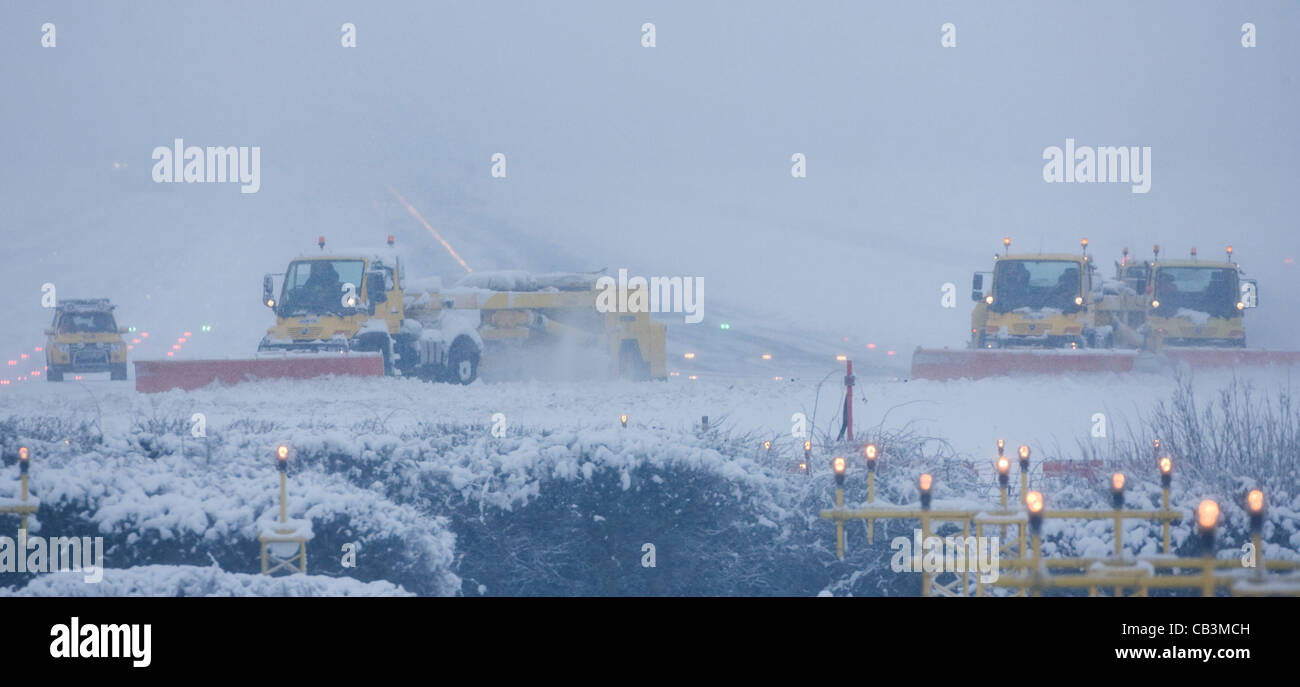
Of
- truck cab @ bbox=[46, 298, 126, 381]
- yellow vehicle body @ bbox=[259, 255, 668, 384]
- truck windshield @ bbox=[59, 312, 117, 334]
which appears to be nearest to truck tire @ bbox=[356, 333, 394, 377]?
yellow vehicle body @ bbox=[259, 255, 668, 384]

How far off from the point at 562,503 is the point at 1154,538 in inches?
182

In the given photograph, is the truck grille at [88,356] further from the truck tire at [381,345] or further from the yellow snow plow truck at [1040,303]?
the yellow snow plow truck at [1040,303]

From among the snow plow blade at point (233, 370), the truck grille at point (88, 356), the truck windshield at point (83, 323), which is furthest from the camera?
the truck windshield at point (83, 323)

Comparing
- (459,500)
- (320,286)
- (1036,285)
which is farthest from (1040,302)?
(459,500)

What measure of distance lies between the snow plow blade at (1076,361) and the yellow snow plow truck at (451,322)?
5.33 metres

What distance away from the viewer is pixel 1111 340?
25328 mm

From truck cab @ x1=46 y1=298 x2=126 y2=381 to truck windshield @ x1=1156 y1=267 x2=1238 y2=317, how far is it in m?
21.8

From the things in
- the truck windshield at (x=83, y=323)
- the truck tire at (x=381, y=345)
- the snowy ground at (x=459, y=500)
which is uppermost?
the truck windshield at (x=83, y=323)

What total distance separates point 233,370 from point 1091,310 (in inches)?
575

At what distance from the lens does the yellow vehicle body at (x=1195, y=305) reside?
2462 cm

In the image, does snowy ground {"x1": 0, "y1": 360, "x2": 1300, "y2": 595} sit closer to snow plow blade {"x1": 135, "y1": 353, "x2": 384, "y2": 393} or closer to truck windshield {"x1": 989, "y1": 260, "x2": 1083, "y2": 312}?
snow plow blade {"x1": 135, "y1": 353, "x2": 384, "y2": 393}

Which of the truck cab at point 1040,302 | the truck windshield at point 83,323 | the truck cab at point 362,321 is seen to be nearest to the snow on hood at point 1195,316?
the truck cab at point 1040,302
